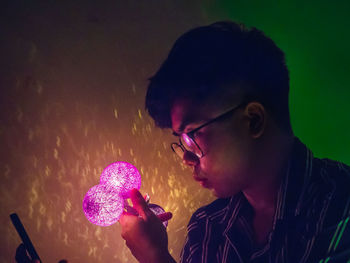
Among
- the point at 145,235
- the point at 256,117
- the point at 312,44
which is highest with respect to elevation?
the point at 312,44

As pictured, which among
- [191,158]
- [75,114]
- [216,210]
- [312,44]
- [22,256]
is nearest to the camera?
[22,256]

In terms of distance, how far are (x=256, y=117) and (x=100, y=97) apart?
2.60 ft

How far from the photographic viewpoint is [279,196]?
3.32ft

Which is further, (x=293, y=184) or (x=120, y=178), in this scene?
(x=120, y=178)

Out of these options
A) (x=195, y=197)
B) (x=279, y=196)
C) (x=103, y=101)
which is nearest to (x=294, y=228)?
(x=279, y=196)

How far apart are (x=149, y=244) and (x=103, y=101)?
74 cm

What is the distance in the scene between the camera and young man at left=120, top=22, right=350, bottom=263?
3.07 ft

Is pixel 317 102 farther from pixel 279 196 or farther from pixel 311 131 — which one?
pixel 279 196

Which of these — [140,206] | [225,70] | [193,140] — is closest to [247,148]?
[193,140]

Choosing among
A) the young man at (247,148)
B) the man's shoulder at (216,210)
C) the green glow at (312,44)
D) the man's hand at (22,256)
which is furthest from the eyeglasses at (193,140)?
the green glow at (312,44)

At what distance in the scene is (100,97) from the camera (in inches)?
50.5

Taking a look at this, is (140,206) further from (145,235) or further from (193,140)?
(193,140)

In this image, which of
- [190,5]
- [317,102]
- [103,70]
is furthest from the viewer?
[317,102]

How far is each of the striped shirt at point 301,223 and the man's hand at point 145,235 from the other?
325mm
